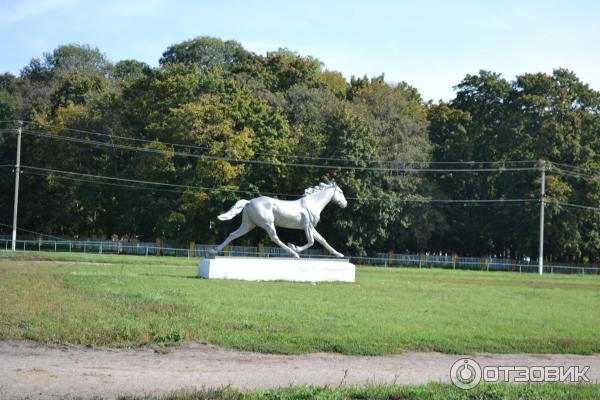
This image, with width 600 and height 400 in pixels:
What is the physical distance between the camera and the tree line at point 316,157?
58.5 metres

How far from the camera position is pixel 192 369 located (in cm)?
1353

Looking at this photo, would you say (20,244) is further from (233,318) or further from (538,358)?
(538,358)

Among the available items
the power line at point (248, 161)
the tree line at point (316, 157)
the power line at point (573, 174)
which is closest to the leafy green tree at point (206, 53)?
the tree line at point (316, 157)

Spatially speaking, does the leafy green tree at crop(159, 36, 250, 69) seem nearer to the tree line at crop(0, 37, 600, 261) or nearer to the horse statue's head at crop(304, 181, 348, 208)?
the tree line at crop(0, 37, 600, 261)

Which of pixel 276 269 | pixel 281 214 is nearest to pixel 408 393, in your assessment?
pixel 276 269

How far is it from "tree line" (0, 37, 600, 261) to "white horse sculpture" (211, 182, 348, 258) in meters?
23.5

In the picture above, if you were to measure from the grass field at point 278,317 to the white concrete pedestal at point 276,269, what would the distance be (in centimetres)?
230

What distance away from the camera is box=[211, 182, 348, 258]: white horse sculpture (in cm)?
3117

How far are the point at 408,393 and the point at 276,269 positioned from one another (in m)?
19.0

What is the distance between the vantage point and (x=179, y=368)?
536 inches

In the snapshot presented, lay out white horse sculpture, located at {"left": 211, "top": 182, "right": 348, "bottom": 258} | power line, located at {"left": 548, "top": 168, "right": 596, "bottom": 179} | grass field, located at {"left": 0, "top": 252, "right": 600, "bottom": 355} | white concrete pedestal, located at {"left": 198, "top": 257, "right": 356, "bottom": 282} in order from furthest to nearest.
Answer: power line, located at {"left": 548, "top": 168, "right": 596, "bottom": 179}
white horse sculpture, located at {"left": 211, "top": 182, "right": 348, "bottom": 258}
white concrete pedestal, located at {"left": 198, "top": 257, "right": 356, "bottom": 282}
grass field, located at {"left": 0, "top": 252, "right": 600, "bottom": 355}

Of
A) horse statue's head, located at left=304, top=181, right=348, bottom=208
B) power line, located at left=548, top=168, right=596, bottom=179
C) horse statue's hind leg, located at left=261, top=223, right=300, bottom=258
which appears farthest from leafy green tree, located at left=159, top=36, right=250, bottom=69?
horse statue's hind leg, located at left=261, top=223, right=300, bottom=258

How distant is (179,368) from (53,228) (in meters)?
58.6

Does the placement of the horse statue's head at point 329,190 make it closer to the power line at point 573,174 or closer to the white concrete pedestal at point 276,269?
the white concrete pedestal at point 276,269
